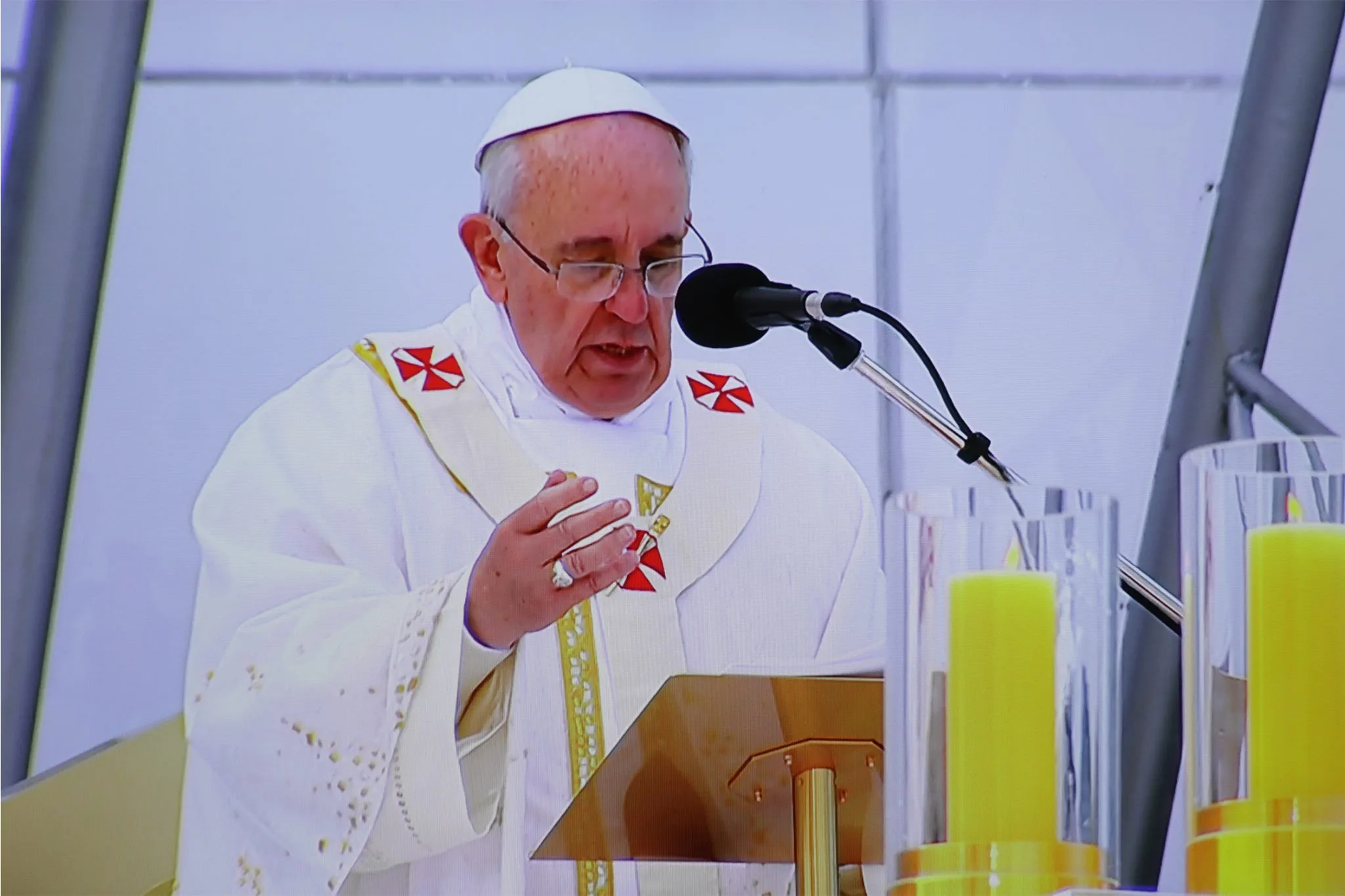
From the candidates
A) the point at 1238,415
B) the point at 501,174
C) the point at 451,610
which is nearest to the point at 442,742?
the point at 451,610

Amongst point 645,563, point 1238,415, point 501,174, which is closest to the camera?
point 645,563

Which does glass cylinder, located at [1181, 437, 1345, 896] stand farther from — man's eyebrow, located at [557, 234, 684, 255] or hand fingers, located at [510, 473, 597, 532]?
man's eyebrow, located at [557, 234, 684, 255]

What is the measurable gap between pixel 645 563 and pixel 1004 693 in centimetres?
222

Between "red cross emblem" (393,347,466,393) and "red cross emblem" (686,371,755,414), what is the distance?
Answer: 44cm

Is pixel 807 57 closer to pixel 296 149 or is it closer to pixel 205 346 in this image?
pixel 296 149

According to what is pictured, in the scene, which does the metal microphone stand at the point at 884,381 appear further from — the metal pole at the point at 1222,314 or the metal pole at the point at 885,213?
the metal pole at the point at 1222,314

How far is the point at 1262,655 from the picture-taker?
1.26 metres

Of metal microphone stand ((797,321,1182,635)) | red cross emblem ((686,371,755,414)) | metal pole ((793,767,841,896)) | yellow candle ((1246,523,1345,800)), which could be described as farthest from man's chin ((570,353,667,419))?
yellow candle ((1246,523,1345,800))

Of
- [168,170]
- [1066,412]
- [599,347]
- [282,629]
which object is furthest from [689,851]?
[168,170]

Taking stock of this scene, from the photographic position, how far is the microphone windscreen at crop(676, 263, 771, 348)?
9.12 feet

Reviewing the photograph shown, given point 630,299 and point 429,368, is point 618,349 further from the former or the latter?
point 429,368

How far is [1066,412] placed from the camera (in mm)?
3811

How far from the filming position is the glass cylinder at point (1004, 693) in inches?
51.7

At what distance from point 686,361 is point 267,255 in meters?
0.82
